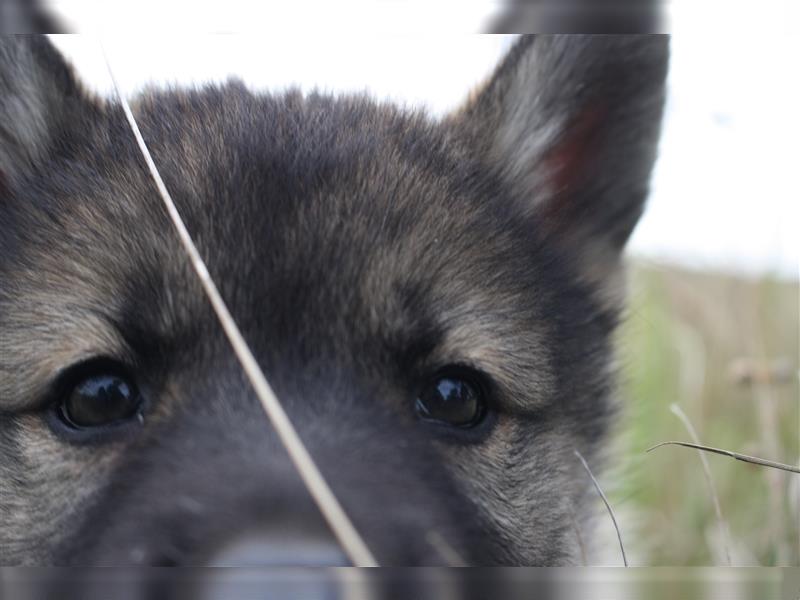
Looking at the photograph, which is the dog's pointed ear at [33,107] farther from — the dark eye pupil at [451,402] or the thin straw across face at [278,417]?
the dark eye pupil at [451,402]

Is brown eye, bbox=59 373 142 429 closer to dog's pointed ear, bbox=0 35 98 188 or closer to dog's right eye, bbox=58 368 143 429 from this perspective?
dog's right eye, bbox=58 368 143 429

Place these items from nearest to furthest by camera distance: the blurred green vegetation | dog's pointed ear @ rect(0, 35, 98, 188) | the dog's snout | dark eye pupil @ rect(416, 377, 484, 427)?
1. the dog's snout
2. dark eye pupil @ rect(416, 377, 484, 427)
3. dog's pointed ear @ rect(0, 35, 98, 188)
4. the blurred green vegetation

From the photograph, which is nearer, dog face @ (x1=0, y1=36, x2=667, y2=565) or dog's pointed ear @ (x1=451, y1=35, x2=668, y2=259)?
dog face @ (x1=0, y1=36, x2=667, y2=565)

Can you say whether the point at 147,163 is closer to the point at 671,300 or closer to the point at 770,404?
the point at 770,404

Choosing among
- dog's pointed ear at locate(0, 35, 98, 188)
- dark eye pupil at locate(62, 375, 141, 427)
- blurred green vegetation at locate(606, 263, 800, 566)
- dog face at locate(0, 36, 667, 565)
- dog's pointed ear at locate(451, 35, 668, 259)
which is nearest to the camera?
dog face at locate(0, 36, 667, 565)

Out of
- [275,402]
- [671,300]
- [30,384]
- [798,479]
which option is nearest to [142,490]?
[275,402]

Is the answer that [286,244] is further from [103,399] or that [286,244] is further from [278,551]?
[278,551]

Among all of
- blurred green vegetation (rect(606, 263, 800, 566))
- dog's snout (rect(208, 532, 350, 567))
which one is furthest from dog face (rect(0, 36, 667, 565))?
blurred green vegetation (rect(606, 263, 800, 566))
